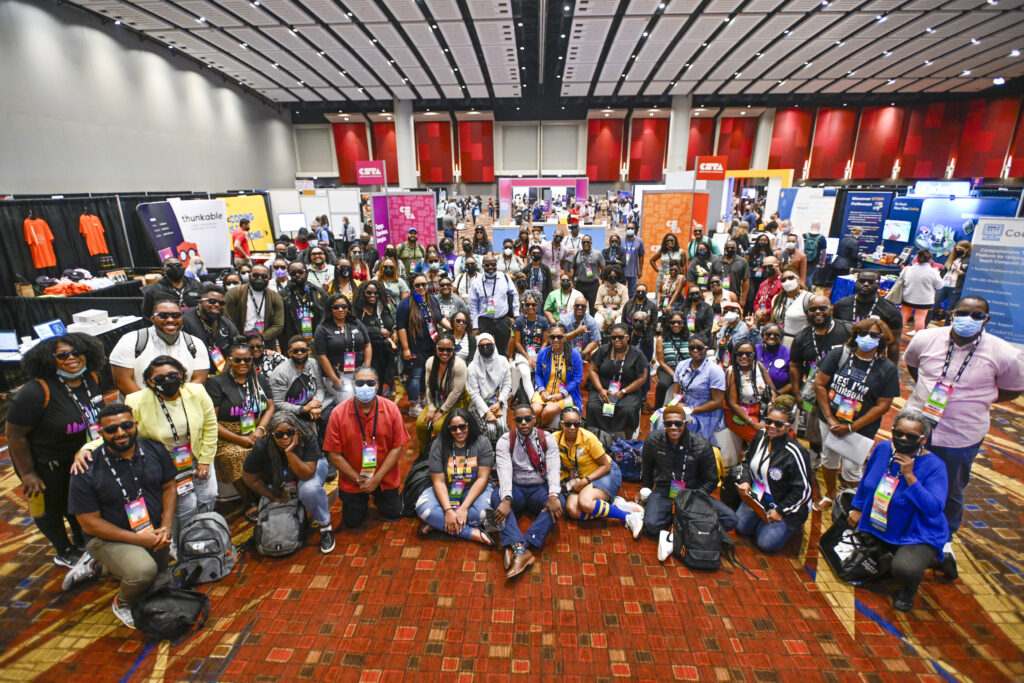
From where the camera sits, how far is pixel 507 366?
4809mm

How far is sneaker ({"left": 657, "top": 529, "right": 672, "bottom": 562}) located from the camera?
139 inches

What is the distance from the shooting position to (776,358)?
4488mm

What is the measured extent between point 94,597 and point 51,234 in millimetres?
8862

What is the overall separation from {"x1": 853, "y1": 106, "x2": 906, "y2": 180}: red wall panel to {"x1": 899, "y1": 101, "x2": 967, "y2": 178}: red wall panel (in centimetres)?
51

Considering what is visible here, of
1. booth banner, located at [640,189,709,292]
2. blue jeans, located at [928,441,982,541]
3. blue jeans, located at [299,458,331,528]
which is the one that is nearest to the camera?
blue jeans, located at [928,441,982,541]

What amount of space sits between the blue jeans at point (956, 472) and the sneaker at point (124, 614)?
18.6 ft

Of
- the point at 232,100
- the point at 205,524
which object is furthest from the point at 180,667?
the point at 232,100

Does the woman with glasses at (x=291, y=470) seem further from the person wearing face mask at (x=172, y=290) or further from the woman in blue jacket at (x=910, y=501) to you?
the woman in blue jacket at (x=910, y=501)

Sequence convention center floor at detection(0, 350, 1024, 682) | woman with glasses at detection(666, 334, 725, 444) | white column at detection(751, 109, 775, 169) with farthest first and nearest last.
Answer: white column at detection(751, 109, 775, 169)
woman with glasses at detection(666, 334, 725, 444)
convention center floor at detection(0, 350, 1024, 682)

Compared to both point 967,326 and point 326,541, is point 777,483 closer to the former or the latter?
point 967,326

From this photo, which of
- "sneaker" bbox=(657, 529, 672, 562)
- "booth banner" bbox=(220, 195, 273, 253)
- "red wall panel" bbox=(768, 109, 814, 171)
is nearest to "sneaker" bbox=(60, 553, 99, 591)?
"sneaker" bbox=(657, 529, 672, 562)

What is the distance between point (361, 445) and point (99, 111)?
16154 millimetres

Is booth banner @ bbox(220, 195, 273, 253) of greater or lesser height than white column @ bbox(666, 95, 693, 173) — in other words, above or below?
below

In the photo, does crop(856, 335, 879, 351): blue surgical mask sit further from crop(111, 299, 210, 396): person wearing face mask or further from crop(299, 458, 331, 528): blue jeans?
crop(111, 299, 210, 396): person wearing face mask
